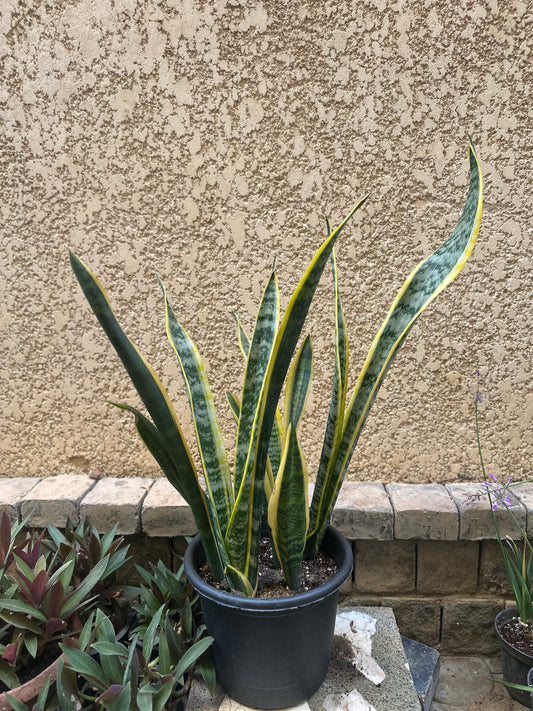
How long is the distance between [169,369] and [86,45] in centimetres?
94

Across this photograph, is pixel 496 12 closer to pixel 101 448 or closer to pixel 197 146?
pixel 197 146

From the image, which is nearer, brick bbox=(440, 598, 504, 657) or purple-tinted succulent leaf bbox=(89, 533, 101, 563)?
purple-tinted succulent leaf bbox=(89, 533, 101, 563)

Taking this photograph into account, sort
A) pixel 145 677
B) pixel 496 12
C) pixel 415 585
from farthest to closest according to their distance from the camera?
pixel 415 585, pixel 496 12, pixel 145 677

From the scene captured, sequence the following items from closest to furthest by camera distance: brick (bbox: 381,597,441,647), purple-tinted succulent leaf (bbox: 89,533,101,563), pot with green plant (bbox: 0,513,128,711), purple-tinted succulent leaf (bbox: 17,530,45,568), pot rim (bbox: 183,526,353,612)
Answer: pot rim (bbox: 183,526,353,612), pot with green plant (bbox: 0,513,128,711), purple-tinted succulent leaf (bbox: 17,530,45,568), purple-tinted succulent leaf (bbox: 89,533,101,563), brick (bbox: 381,597,441,647)

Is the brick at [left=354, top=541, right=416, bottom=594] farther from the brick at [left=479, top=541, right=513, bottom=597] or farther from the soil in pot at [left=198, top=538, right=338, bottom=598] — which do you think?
the soil in pot at [left=198, top=538, right=338, bottom=598]

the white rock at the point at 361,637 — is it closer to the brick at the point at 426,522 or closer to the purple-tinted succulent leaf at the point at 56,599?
the brick at the point at 426,522

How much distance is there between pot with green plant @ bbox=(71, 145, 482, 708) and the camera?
0.90m

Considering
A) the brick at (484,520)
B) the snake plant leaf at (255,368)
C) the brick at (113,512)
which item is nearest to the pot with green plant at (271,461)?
the snake plant leaf at (255,368)

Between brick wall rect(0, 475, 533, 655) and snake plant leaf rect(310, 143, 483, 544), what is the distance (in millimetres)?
431

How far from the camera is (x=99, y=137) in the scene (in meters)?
1.49

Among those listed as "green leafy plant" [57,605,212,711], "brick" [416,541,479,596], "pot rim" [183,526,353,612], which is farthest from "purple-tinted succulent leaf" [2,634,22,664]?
"brick" [416,541,479,596]

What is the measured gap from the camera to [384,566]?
1.51 metres

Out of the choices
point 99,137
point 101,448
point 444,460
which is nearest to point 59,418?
point 101,448

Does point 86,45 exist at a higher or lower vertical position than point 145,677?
higher
